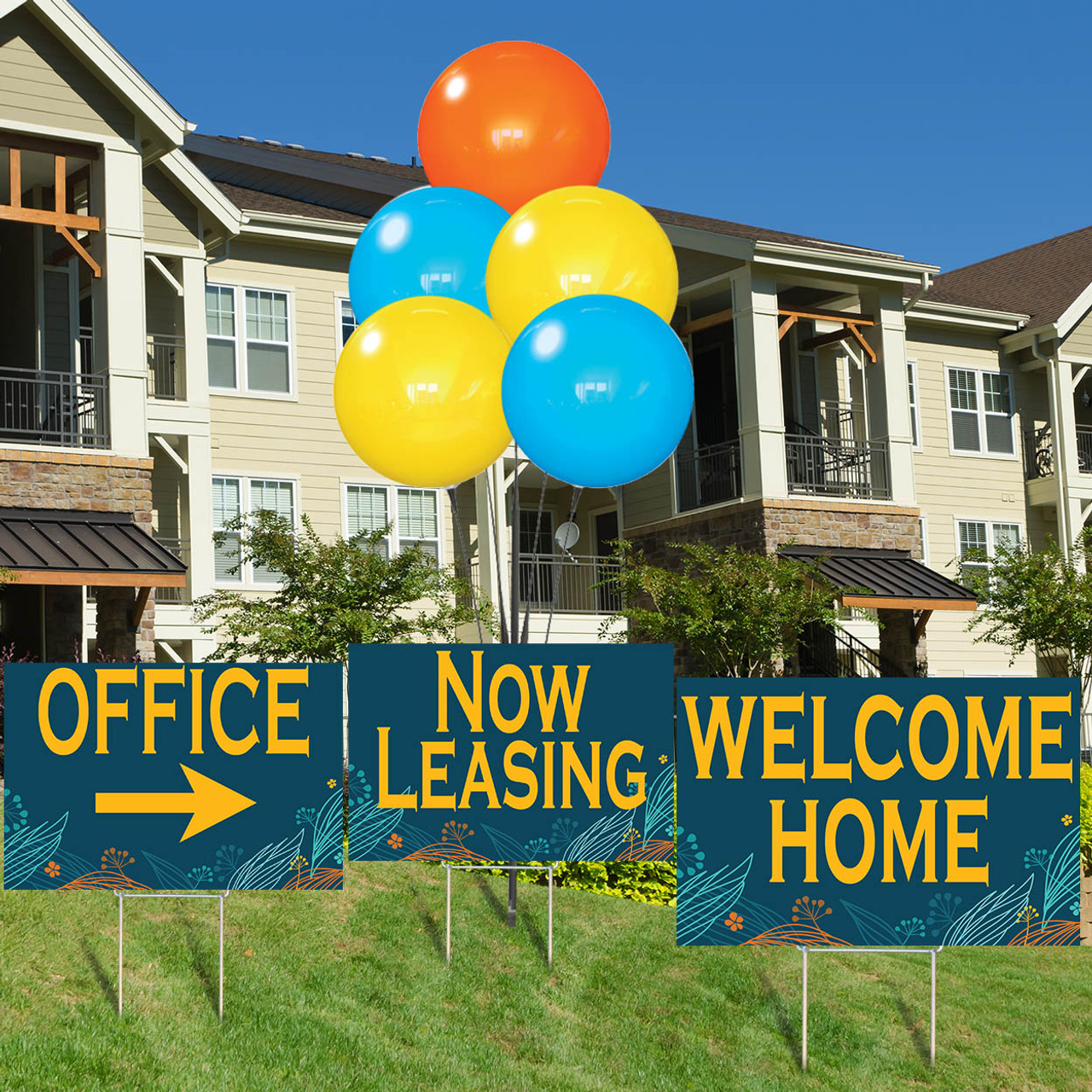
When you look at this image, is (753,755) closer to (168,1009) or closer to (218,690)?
(218,690)

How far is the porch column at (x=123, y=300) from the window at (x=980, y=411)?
16.3 metres

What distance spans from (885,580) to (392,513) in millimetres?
7786

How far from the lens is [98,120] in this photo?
55.6ft

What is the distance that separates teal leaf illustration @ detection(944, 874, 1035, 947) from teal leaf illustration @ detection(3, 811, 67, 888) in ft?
16.1

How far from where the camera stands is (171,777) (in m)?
7.59

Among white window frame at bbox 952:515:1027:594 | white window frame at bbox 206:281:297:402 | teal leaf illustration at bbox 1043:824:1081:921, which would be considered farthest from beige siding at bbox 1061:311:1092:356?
teal leaf illustration at bbox 1043:824:1081:921

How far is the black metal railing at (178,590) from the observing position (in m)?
18.7

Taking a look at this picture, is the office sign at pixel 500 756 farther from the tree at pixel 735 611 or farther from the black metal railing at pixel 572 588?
the black metal railing at pixel 572 588

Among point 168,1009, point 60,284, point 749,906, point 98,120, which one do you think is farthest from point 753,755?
point 60,284

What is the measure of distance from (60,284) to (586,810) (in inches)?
580

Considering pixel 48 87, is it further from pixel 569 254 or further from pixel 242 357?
pixel 569 254

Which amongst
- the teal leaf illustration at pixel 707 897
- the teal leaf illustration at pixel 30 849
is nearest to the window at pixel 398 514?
the teal leaf illustration at pixel 30 849

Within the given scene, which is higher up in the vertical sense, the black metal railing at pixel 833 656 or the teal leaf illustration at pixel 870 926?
the black metal railing at pixel 833 656

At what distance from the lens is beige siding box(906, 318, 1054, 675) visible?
26.1m
